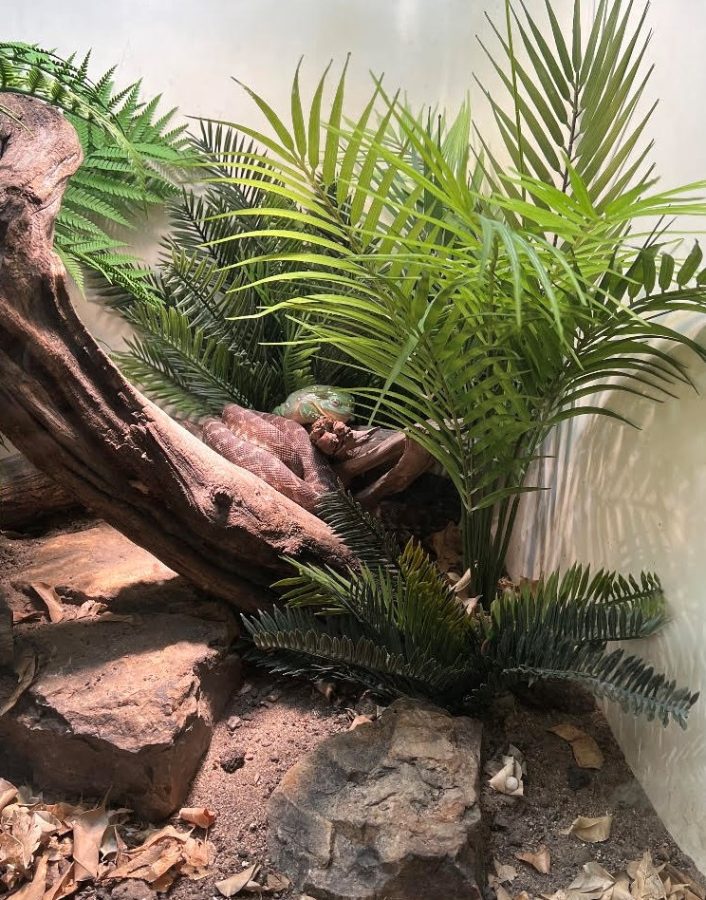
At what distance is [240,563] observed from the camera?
238 centimetres

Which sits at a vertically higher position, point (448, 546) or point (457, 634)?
point (457, 634)

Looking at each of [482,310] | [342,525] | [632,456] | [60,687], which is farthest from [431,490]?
[60,687]

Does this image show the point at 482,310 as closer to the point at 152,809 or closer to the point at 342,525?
the point at 342,525

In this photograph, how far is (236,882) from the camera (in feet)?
5.62

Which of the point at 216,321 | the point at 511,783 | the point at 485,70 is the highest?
the point at 485,70

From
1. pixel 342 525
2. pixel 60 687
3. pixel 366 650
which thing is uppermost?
pixel 342 525

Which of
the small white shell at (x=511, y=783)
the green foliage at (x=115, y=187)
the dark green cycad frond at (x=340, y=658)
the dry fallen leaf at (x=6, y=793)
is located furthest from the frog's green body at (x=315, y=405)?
the dry fallen leaf at (x=6, y=793)

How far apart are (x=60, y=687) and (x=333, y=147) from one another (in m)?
1.61

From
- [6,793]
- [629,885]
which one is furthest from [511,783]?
[6,793]

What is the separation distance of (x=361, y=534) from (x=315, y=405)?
0.90 meters

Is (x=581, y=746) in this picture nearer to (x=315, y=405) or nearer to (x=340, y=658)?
(x=340, y=658)

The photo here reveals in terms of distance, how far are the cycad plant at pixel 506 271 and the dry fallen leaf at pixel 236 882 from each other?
109 centimetres

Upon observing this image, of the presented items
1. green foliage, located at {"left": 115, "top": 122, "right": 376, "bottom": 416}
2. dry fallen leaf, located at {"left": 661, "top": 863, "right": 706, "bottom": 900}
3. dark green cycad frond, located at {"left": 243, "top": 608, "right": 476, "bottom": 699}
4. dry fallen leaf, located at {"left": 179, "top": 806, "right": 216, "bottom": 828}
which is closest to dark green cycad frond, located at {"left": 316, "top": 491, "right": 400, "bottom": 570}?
dark green cycad frond, located at {"left": 243, "top": 608, "right": 476, "bottom": 699}

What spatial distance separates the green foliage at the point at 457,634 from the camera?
189 centimetres
